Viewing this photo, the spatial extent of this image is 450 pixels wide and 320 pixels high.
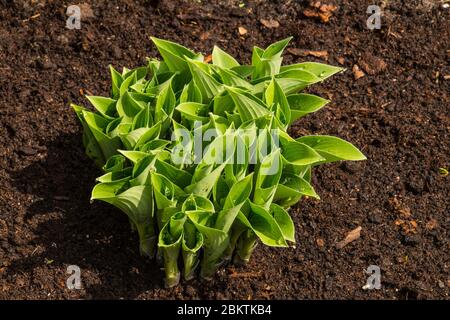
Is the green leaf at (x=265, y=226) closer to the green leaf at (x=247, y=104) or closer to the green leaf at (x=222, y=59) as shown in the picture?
the green leaf at (x=247, y=104)

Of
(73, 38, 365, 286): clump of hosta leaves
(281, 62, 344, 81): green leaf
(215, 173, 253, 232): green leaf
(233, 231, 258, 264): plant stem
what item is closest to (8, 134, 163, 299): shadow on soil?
(73, 38, 365, 286): clump of hosta leaves

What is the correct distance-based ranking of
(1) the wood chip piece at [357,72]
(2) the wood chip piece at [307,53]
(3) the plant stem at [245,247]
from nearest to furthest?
1. (3) the plant stem at [245,247]
2. (1) the wood chip piece at [357,72]
3. (2) the wood chip piece at [307,53]

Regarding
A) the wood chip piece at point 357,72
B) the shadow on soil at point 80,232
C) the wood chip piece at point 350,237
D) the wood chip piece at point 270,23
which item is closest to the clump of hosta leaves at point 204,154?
the shadow on soil at point 80,232

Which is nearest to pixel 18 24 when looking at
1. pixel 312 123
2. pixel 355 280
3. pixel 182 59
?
pixel 182 59

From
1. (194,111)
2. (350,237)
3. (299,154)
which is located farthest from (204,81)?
(350,237)

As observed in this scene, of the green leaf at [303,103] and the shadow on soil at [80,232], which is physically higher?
the green leaf at [303,103]

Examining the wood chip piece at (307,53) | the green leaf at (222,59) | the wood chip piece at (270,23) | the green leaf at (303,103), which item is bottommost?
the wood chip piece at (307,53)
